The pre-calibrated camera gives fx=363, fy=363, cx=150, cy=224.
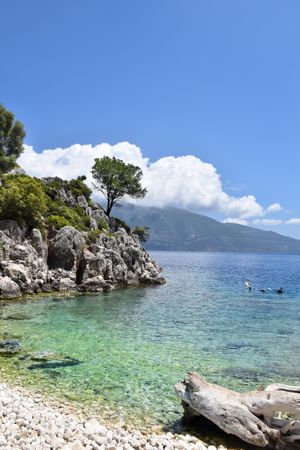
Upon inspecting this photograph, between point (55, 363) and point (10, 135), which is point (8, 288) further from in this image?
point (10, 135)

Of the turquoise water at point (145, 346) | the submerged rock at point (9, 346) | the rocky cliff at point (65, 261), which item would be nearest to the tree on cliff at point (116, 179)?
the rocky cliff at point (65, 261)

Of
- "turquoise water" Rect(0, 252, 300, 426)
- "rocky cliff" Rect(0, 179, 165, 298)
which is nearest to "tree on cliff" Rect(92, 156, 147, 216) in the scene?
"rocky cliff" Rect(0, 179, 165, 298)

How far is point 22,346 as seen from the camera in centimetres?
2323

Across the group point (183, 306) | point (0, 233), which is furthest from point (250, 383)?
point (0, 233)

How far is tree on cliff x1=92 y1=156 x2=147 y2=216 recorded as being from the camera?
281 feet

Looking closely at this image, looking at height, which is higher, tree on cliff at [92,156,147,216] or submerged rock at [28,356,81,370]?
tree on cliff at [92,156,147,216]

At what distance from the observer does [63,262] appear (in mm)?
53219

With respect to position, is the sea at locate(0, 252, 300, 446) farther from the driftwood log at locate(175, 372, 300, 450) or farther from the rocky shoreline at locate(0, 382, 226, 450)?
the driftwood log at locate(175, 372, 300, 450)

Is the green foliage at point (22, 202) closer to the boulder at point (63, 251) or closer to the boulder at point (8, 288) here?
the boulder at point (63, 251)

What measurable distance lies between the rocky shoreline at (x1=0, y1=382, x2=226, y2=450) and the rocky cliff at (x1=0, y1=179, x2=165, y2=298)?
30055 mm

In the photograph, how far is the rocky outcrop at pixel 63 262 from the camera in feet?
146

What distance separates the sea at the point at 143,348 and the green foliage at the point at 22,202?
44.2 feet

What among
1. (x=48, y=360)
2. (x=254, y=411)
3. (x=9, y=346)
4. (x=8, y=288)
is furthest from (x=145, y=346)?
(x=8, y=288)

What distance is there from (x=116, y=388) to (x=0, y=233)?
34.9 metres
